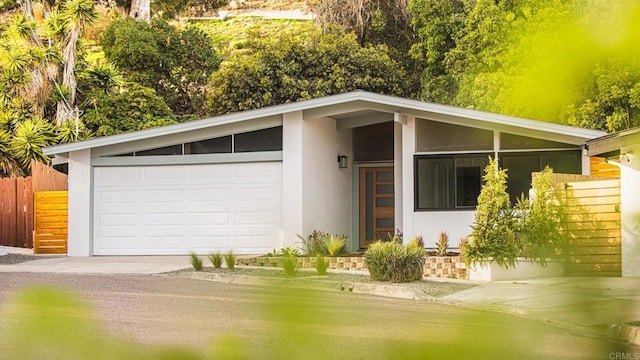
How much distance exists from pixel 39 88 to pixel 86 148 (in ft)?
40.7

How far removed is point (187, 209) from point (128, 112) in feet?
43.9

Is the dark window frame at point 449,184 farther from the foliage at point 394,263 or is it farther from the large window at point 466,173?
the foliage at point 394,263

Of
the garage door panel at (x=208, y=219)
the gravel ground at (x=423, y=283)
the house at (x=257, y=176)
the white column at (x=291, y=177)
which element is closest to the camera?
the gravel ground at (x=423, y=283)

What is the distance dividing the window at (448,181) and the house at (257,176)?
2cm

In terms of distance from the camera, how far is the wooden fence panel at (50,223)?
2650 centimetres

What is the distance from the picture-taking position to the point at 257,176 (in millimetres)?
24000

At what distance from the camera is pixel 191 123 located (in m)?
23.6

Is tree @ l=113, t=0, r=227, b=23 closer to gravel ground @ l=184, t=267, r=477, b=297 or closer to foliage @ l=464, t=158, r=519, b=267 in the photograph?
gravel ground @ l=184, t=267, r=477, b=297

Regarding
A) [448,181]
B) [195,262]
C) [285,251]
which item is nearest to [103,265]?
[195,262]

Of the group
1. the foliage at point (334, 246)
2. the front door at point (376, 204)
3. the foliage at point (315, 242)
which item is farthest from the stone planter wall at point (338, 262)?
the front door at point (376, 204)

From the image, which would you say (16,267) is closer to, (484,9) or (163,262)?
(163,262)

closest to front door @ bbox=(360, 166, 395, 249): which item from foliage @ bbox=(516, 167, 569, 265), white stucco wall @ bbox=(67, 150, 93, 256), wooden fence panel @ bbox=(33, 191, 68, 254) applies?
white stucco wall @ bbox=(67, 150, 93, 256)

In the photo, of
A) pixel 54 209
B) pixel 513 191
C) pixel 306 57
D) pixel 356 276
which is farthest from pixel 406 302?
pixel 306 57

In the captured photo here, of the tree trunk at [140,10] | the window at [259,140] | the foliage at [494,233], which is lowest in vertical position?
the foliage at [494,233]
